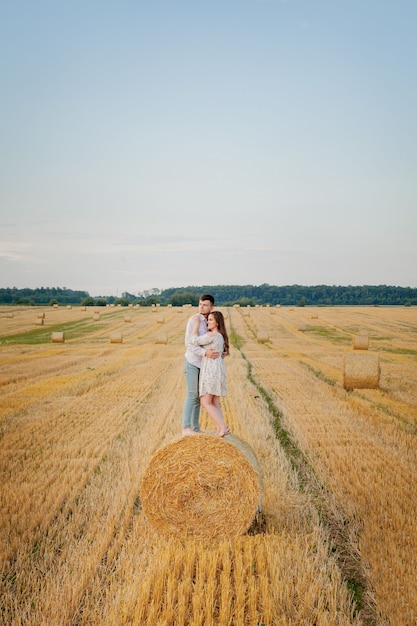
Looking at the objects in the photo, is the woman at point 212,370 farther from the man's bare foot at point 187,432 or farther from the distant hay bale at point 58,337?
the distant hay bale at point 58,337

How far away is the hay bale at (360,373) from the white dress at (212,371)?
336 inches

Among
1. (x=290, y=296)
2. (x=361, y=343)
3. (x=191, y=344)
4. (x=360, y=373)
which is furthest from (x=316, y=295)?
(x=191, y=344)

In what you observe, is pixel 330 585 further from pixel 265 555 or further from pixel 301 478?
→ pixel 301 478

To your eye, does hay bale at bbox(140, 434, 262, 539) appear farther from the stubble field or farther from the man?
the man

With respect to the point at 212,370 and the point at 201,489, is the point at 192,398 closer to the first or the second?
the point at 212,370

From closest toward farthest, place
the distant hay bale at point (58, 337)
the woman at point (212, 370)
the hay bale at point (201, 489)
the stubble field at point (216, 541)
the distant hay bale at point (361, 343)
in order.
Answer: the stubble field at point (216, 541), the hay bale at point (201, 489), the woman at point (212, 370), the distant hay bale at point (361, 343), the distant hay bale at point (58, 337)

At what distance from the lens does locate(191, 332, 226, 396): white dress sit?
21.8ft

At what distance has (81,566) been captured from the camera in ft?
15.4

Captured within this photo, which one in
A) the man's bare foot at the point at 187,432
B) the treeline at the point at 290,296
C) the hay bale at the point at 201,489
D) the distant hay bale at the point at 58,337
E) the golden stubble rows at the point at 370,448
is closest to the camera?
the golden stubble rows at the point at 370,448

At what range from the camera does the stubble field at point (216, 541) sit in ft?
13.8

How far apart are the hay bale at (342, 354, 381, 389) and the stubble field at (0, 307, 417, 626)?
380 mm

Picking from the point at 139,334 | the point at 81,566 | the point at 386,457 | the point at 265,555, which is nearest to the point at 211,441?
the point at 265,555

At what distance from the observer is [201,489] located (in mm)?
5684

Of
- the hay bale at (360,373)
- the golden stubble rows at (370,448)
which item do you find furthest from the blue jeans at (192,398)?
the hay bale at (360,373)
